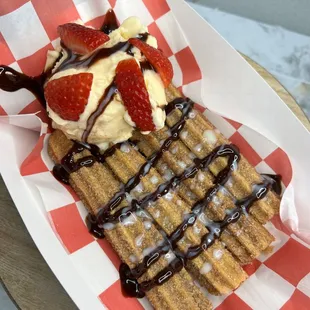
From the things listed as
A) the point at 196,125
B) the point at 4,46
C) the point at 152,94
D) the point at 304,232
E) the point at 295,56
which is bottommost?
the point at 304,232

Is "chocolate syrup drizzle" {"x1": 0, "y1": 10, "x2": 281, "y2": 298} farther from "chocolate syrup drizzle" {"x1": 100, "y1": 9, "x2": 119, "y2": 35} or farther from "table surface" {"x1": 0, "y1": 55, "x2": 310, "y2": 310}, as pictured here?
"table surface" {"x1": 0, "y1": 55, "x2": 310, "y2": 310}

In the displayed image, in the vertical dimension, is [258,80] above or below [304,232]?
above

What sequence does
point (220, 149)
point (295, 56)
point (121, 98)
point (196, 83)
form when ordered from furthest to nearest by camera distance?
point (295, 56) < point (196, 83) < point (220, 149) < point (121, 98)


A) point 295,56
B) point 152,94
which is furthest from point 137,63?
point 295,56

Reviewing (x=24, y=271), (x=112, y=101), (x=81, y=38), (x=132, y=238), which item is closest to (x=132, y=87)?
(x=112, y=101)

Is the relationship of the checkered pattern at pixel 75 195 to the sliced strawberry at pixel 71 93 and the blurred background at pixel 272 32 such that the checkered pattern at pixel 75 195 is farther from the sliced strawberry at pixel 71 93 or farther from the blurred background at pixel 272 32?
the blurred background at pixel 272 32

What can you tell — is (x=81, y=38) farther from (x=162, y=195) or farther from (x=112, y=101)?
(x=162, y=195)

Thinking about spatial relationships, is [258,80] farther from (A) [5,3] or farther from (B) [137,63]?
(A) [5,3]
